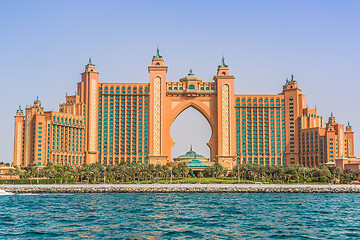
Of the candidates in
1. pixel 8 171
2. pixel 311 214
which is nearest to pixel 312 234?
pixel 311 214

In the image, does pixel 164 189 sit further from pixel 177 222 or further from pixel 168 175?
pixel 177 222

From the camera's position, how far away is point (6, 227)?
6072 cm

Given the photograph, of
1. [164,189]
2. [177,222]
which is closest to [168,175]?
[164,189]

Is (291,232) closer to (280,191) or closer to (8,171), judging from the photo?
(280,191)

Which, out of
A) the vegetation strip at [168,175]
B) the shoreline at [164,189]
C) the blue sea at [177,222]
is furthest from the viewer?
the vegetation strip at [168,175]

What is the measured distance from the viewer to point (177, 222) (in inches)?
2576

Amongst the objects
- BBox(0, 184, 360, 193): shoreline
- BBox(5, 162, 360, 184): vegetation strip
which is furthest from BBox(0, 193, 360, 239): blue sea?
BBox(5, 162, 360, 184): vegetation strip

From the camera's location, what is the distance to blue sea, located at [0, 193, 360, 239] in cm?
5570

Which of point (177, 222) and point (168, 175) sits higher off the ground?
point (168, 175)

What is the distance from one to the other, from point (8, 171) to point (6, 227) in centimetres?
13220

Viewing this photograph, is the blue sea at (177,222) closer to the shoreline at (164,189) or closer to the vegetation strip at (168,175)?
the shoreline at (164,189)

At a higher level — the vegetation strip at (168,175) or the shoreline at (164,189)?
the vegetation strip at (168,175)

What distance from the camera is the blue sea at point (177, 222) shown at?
55703mm

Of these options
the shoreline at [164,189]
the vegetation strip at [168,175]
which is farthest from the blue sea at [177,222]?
the vegetation strip at [168,175]
